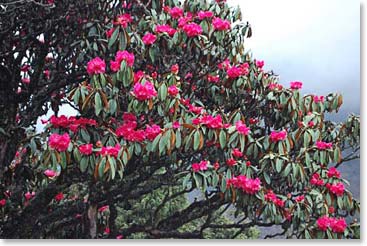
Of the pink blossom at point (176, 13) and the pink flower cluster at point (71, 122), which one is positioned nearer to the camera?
the pink flower cluster at point (71, 122)

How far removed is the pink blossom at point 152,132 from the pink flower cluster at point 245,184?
339 millimetres

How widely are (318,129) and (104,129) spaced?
0.84 metres

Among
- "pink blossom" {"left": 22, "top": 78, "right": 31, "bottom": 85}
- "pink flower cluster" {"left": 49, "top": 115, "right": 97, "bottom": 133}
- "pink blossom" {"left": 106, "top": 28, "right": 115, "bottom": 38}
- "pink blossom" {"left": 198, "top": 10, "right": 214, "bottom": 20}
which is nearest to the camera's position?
"pink flower cluster" {"left": 49, "top": 115, "right": 97, "bottom": 133}

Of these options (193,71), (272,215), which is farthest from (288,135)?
(193,71)

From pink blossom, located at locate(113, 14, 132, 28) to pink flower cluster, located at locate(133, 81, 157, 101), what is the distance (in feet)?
0.93

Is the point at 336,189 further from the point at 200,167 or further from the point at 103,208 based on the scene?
the point at 103,208

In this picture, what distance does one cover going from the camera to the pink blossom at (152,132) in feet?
6.22

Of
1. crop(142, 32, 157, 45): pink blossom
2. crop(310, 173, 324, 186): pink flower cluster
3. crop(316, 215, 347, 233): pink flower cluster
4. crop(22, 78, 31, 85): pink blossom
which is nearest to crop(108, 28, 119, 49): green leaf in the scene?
crop(142, 32, 157, 45): pink blossom

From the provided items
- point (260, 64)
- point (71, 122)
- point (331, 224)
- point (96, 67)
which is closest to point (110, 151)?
point (71, 122)

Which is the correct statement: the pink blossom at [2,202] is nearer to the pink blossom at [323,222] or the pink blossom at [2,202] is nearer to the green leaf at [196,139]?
the green leaf at [196,139]

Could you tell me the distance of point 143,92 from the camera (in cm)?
188

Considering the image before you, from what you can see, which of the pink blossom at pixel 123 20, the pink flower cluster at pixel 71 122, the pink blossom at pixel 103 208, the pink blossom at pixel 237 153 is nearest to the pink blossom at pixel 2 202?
the pink blossom at pixel 103 208

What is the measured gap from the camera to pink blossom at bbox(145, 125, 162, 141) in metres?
1.90

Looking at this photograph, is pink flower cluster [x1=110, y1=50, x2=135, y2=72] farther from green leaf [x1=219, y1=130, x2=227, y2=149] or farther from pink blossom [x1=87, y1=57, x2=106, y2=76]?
green leaf [x1=219, y1=130, x2=227, y2=149]
